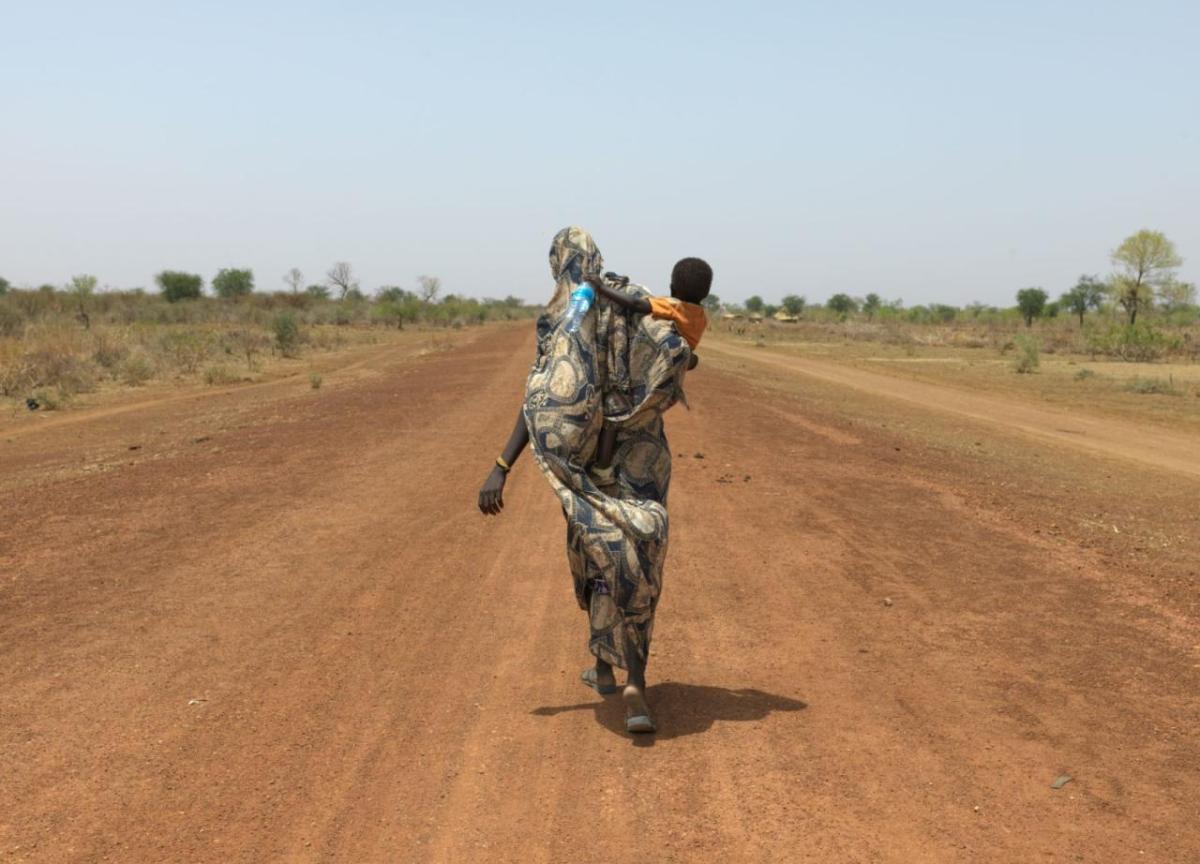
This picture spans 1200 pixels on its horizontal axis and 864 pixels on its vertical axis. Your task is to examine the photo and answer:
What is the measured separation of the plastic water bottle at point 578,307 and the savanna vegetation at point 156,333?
741 inches

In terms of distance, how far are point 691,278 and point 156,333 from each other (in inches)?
1396

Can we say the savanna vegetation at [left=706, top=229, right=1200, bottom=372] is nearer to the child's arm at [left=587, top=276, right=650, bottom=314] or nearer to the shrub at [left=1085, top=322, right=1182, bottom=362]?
the shrub at [left=1085, top=322, right=1182, bottom=362]

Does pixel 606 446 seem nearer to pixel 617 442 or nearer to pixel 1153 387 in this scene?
pixel 617 442

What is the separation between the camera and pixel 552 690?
456cm

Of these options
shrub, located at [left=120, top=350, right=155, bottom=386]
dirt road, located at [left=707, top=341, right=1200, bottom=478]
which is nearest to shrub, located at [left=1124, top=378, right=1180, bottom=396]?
dirt road, located at [left=707, top=341, right=1200, bottom=478]

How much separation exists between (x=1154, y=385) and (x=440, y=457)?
20287 mm

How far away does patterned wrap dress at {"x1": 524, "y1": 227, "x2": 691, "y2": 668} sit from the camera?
4031mm

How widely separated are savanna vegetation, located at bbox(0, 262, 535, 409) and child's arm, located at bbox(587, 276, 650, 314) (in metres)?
18.9

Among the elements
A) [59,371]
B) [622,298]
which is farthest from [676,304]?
[59,371]

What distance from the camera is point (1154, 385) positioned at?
965 inches

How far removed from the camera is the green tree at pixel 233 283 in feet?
293

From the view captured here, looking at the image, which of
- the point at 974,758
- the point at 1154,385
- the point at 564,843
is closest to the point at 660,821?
the point at 564,843

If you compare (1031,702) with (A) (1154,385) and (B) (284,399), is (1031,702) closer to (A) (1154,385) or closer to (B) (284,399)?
(B) (284,399)

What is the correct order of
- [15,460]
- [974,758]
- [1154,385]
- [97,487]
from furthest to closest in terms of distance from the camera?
[1154,385] → [15,460] → [97,487] → [974,758]
